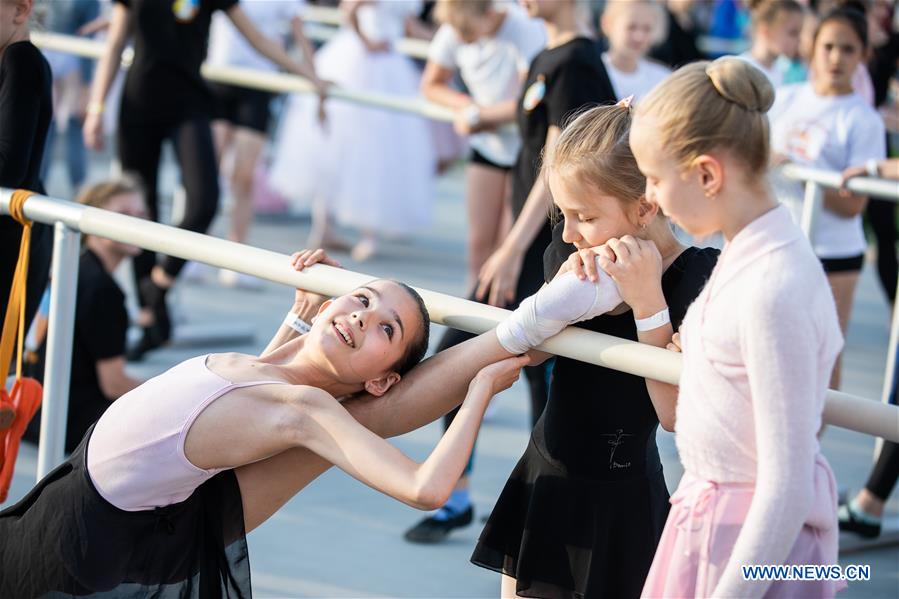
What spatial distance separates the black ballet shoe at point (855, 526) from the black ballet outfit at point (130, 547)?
2328 millimetres

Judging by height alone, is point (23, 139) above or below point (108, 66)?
above

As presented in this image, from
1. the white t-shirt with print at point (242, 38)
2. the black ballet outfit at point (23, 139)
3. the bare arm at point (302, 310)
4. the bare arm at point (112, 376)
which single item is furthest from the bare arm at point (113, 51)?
the bare arm at point (302, 310)

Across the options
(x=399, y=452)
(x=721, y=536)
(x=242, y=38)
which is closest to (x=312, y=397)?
(x=399, y=452)

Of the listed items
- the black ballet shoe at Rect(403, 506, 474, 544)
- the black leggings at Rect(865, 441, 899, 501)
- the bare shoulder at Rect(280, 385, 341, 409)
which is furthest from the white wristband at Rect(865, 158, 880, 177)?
the bare shoulder at Rect(280, 385, 341, 409)

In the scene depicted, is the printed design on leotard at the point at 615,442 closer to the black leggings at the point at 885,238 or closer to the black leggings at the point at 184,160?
the black leggings at the point at 184,160

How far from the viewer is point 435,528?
3705mm

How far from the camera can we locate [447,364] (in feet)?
7.19

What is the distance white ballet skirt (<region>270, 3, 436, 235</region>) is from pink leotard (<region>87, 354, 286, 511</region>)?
545 cm

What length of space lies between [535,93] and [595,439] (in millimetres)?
1768

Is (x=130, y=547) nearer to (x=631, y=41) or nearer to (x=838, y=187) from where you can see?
(x=838, y=187)

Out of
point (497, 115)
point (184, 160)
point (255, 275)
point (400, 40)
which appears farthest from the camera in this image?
point (400, 40)

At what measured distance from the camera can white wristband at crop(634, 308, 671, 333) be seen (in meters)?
1.99

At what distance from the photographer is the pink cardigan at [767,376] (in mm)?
1568

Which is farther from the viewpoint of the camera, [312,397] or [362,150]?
[362,150]
